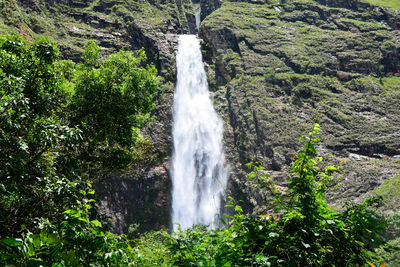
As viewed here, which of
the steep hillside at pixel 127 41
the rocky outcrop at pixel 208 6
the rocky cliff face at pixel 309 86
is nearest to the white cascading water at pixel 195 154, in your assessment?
the steep hillside at pixel 127 41

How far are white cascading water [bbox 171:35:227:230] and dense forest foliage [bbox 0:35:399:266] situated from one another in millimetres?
24229

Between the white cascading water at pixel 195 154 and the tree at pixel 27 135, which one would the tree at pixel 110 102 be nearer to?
the tree at pixel 27 135

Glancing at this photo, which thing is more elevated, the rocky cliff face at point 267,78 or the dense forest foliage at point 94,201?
the dense forest foliage at point 94,201

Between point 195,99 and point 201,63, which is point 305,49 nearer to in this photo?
point 201,63

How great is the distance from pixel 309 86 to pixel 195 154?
2050cm

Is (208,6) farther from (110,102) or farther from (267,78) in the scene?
(110,102)

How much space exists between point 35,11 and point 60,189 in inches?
1953

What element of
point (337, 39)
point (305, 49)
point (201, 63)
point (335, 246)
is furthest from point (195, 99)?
point (335, 246)

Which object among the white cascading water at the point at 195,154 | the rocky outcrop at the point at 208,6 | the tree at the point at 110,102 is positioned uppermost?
the rocky outcrop at the point at 208,6

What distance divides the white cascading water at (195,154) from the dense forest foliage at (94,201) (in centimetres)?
2423

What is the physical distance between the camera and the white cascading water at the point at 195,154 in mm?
34344

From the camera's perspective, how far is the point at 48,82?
6.87 m

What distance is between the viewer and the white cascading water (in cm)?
3434

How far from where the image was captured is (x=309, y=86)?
137 ft
